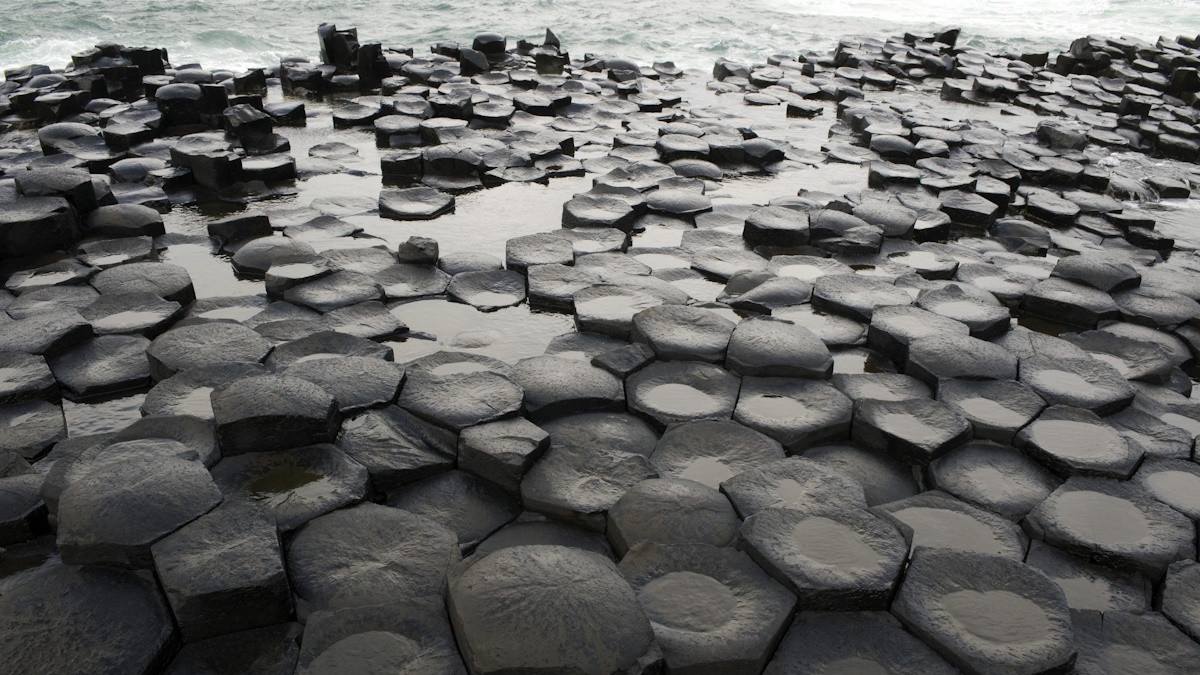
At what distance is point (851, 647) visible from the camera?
1.59m

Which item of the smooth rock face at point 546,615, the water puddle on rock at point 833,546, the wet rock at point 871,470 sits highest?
the smooth rock face at point 546,615

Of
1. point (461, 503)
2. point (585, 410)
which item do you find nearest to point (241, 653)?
point (461, 503)

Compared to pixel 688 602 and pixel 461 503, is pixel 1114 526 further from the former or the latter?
pixel 461 503

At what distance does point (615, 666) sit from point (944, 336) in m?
1.83

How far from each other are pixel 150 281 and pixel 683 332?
200 cm

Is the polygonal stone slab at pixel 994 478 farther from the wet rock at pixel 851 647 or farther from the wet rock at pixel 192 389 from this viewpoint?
the wet rock at pixel 192 389

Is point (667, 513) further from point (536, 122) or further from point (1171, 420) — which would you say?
point (536, 122)

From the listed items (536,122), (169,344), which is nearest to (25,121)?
(536,122)

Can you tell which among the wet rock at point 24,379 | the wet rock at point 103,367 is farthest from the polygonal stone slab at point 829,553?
the wet rock at point 24,379

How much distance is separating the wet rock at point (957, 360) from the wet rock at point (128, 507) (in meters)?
2.07

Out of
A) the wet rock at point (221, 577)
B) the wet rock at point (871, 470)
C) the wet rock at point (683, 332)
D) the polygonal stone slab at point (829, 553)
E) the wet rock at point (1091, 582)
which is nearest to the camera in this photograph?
the wet rock at point (221, 577)

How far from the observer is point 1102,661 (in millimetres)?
1617

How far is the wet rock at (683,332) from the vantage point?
264 centimetres

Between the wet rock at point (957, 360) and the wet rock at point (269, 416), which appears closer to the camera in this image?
the wet rock at point (269, 416)
